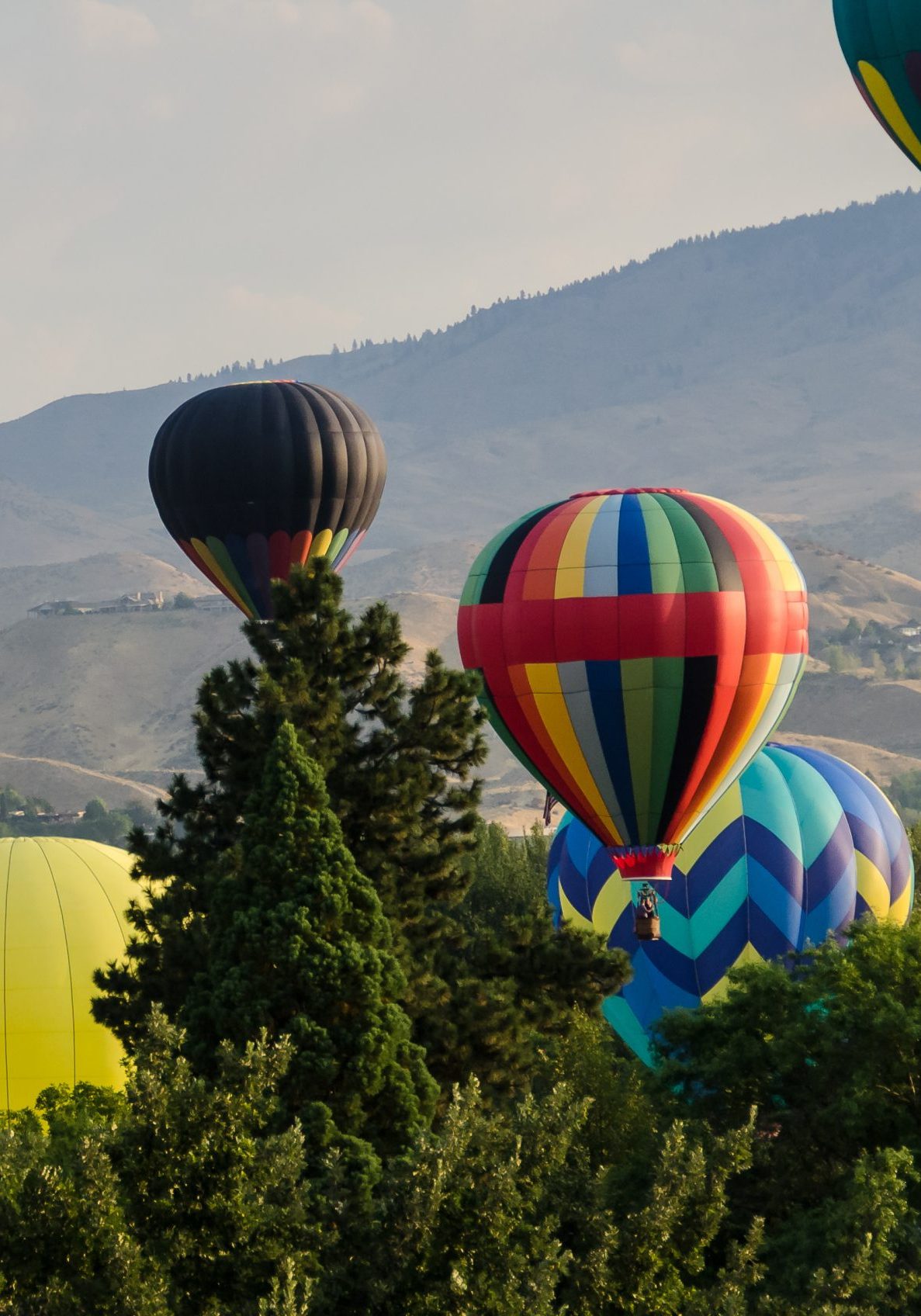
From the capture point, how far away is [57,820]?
507 ft

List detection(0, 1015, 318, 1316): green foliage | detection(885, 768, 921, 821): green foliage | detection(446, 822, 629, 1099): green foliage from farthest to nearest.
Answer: detection(885, 768, 921, 821): green foliage < detection(446, 822, 629, 1099): green foliage < detection(0, 1015, 318, 1316): green foliage

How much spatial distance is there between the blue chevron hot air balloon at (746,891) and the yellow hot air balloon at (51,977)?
8.27 m

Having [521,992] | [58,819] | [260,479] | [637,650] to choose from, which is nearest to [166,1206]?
[521,992]

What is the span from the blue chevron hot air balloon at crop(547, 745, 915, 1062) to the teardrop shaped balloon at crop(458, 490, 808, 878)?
257 centimetres

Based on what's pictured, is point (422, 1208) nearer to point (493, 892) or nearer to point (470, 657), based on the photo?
point (470, 657)

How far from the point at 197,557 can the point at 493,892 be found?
16.4 metres

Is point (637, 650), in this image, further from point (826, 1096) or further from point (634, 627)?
point (826, 1096)

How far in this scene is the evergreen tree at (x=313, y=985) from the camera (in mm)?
16203

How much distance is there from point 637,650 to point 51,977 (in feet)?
27.9

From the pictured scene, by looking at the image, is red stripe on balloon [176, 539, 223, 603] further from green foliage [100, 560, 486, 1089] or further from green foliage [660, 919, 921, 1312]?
green foliage [660, 919, 921, 1312]

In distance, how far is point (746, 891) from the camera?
31656 mm

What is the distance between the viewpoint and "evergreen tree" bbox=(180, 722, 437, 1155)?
1620cm

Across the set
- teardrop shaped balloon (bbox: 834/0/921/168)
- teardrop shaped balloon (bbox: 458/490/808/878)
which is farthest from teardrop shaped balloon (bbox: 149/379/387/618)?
teardrop shaped balloon (bbox: 834/0/921/168)

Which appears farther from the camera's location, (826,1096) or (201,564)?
(201,564)
